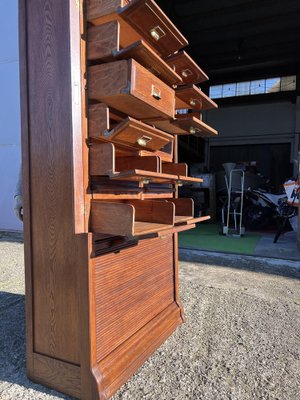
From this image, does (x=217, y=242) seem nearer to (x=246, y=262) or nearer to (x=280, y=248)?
(x=280, y=248)

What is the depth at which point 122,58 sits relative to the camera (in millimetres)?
1407

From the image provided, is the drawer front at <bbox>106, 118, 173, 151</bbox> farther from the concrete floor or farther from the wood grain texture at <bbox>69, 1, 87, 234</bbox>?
the concrete floor

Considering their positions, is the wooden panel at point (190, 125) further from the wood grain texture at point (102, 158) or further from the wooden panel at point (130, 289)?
the wooden panel at point (130, 289)

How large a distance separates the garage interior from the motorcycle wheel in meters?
0.09

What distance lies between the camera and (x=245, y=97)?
1005 cm

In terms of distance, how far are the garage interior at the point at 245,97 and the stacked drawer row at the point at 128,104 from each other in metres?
3.76

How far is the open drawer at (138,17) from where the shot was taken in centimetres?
137

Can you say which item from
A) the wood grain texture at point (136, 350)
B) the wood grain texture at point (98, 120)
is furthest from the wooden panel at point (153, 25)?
the wood grain texture at point (136, 350)

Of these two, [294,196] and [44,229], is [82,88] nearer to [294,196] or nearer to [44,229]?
[44,229]

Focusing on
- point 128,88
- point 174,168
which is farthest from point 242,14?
point 128,88

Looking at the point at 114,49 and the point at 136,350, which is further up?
the point at 114,49

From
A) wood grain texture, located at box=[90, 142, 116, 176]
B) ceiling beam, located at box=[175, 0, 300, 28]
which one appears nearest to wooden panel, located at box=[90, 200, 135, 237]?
wood grain texture, located at box=[90, 142, 116, 176]

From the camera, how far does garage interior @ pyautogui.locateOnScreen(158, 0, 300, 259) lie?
21.3 feet

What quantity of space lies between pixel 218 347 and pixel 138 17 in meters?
1.91
